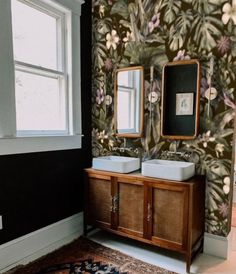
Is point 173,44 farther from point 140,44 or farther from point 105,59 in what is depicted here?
point 105,59

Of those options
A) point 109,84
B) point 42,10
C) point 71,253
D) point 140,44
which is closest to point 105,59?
point 109,84

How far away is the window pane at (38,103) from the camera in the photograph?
2172 millimetres

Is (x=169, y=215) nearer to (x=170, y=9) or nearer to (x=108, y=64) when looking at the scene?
(x=108, y=64)

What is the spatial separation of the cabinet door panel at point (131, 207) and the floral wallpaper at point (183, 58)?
1.52 feet

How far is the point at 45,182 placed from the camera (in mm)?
2346

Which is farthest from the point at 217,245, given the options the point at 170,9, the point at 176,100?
the point at 170,9

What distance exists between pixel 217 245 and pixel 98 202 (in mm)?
1227

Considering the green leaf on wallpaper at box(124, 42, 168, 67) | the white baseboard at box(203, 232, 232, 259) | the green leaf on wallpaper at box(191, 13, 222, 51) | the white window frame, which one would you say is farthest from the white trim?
the white baseboard at box(203, 232, 232, 259)

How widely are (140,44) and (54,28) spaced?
0.92 m

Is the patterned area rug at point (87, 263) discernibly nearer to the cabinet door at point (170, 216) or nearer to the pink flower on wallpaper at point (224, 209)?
the cabinet door at point (170, 216)

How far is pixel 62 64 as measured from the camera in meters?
2.54

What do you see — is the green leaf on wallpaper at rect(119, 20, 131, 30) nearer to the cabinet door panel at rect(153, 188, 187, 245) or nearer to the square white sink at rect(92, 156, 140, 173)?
the square white sink at rect(92, 156, 140, 173)

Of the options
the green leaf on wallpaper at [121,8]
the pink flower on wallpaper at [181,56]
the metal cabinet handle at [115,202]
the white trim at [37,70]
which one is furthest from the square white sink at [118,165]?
the green leaf on wallpaper at [121,8]

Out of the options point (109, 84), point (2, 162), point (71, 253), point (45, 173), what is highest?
point (109, 84)
